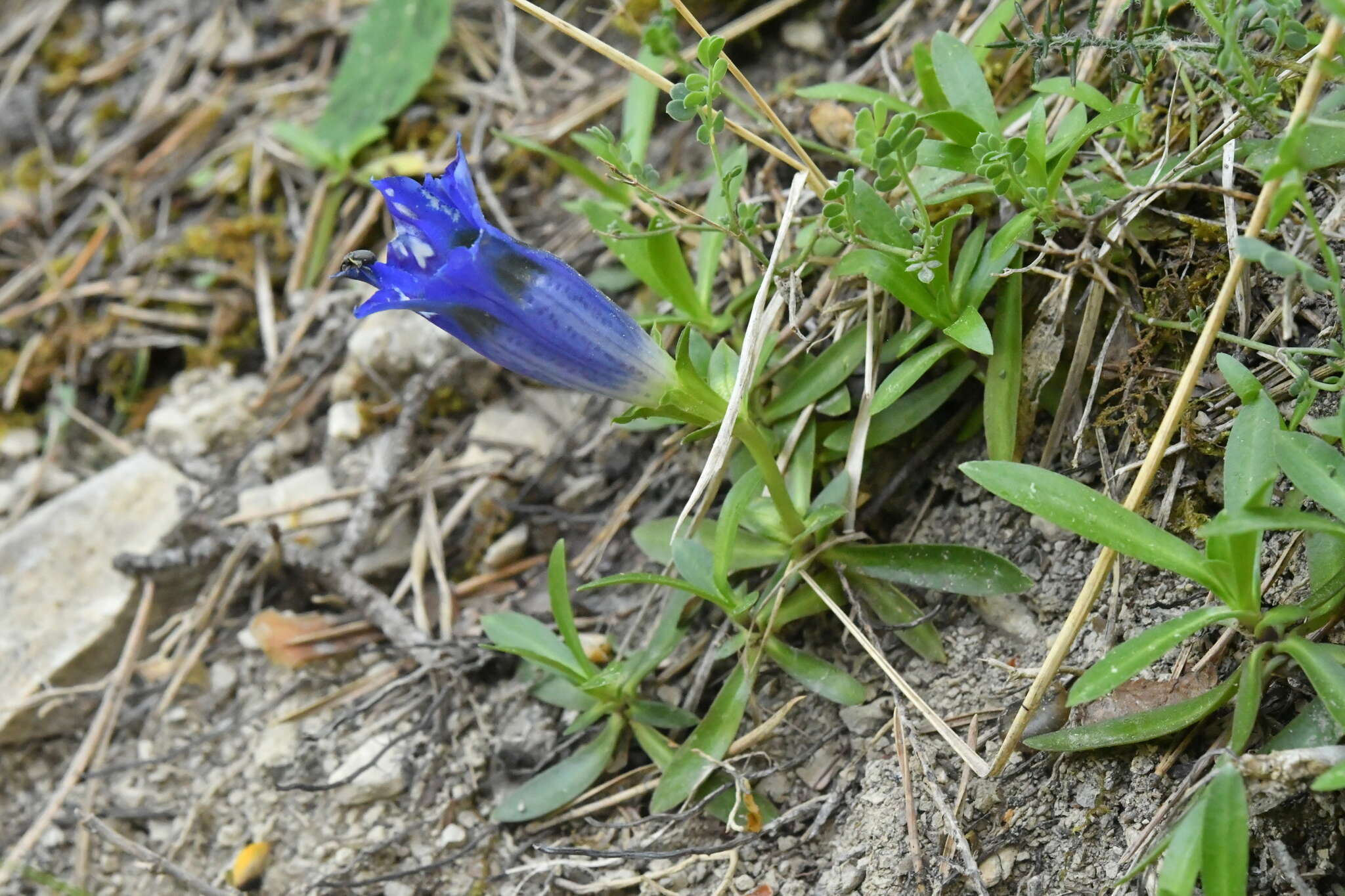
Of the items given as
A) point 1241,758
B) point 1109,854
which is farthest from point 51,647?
point 1241,758

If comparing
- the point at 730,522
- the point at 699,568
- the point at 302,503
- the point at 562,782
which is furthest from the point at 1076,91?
the point at 302,503

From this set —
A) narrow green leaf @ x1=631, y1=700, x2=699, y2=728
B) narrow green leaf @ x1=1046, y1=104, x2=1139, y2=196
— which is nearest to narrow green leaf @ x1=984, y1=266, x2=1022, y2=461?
narrow green leaf @ x1=1046, y1=104, x2=1139, y2=196

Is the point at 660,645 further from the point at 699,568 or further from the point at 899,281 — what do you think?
the point at 899,281

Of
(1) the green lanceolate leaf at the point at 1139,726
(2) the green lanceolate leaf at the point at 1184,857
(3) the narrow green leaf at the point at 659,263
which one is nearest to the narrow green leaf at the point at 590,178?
(3) the narrow green leaf at the point at 659,263

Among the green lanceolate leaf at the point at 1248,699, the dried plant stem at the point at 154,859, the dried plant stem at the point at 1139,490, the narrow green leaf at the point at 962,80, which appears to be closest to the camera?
the green lanceolate leaf at the point at 1248,699

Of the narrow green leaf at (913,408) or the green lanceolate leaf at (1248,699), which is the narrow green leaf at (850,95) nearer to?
the narrow green leaf at (913,408)

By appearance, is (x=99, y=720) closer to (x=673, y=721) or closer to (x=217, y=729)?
(x=217, y=729)
